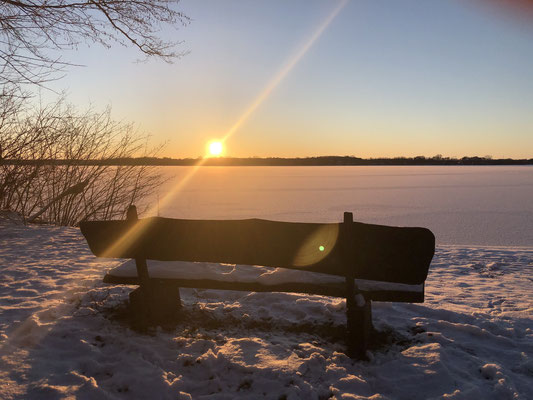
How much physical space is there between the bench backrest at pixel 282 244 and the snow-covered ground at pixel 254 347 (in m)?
0.69

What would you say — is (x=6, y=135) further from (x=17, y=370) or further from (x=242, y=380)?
(x=242, y=380)

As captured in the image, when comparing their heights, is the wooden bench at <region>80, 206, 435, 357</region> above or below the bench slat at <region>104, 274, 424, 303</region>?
above

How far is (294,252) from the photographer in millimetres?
3039

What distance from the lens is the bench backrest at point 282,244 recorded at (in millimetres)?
2832

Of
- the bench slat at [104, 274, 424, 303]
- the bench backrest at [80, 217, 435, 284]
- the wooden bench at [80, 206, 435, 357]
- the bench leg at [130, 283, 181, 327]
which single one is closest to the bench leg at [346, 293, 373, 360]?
the wooden bench at [80, 206, 435, 357]

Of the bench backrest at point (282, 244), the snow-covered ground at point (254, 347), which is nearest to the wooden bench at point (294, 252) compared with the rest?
the bench backrest at point (282, 244)

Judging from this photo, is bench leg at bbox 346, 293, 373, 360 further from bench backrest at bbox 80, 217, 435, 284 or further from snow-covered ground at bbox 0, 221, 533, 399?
bench backrest at bbox 80, 217, 435, 284

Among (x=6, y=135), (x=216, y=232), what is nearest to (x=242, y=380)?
(x=216, y=232)

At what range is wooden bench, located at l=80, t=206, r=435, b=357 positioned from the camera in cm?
285

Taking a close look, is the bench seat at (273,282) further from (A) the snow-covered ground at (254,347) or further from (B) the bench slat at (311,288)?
(A) the snow-covered ground at (254,347)

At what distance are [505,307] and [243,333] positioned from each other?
10.1 feet

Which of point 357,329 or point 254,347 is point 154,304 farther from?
point 357,329

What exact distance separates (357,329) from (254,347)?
33.4 inches

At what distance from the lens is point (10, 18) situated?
19.8ft
